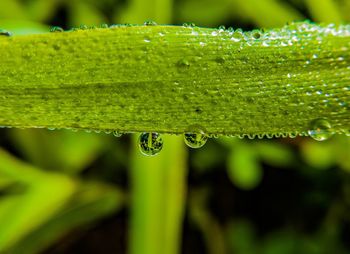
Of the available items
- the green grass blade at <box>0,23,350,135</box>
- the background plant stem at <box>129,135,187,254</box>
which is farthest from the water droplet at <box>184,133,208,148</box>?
the background plant stem at <box>129,135,187,254</box>

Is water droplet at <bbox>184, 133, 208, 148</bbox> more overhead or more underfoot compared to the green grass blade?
more underfoot

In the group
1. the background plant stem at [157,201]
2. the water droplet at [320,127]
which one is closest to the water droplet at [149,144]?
the water droplet at [320,127]

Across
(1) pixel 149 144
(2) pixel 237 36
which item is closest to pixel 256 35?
(2) pixel 237 36

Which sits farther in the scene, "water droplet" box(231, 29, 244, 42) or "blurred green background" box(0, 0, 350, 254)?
"blurred green background" box(0, 0, 350, 254)

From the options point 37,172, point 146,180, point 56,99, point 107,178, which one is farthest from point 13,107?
point 107,178

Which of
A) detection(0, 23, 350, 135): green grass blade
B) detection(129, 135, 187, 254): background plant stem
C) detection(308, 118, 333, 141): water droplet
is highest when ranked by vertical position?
detection(0, 23, 350, 135): green grass blade

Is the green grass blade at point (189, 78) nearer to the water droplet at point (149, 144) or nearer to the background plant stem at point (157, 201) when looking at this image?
the water droplet at point (149, 144)

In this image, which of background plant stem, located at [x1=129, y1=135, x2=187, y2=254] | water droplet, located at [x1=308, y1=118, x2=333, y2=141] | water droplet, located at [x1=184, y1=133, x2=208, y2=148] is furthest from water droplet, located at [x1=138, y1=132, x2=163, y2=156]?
background plant stem, located at [x1=129, y1=135, x2=187, y2=254]

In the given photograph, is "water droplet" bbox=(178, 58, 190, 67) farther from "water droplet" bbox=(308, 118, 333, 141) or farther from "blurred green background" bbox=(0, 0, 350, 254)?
"blurred green background" bbox=(0, 0, 350, 254)
